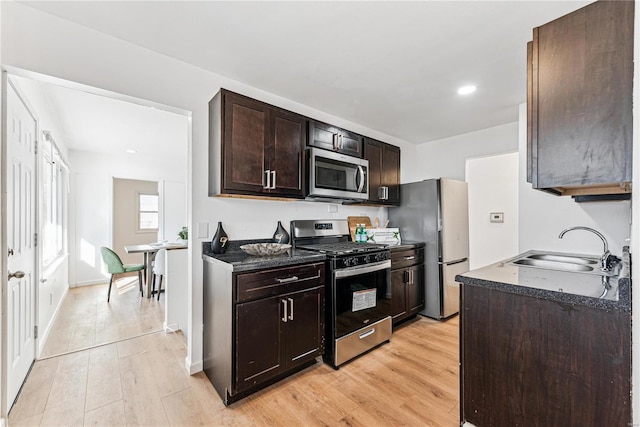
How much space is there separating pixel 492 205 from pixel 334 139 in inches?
106

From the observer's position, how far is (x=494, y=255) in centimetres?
396

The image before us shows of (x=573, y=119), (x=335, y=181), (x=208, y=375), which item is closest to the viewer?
(x=573, y=119)

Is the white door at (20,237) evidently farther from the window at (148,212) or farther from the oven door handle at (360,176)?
the window at (148,212)

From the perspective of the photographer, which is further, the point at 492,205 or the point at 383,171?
the point at 492,205

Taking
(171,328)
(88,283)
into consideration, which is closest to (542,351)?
(171,328)

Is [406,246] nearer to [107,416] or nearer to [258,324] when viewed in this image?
[258,324]

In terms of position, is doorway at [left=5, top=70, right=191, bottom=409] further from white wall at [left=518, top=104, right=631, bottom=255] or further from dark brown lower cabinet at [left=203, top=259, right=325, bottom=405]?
white wall at [left=518, top=104, right=631, bottom=255]

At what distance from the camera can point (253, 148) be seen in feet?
7.18

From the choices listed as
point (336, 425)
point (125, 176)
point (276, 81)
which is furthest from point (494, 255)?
point (125, 176)

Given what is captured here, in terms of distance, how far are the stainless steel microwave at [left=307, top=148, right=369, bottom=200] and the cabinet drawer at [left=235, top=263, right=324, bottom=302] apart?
2.40 feet

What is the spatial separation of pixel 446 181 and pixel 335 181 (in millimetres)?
1471

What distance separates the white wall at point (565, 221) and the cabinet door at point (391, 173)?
1322 millimetres

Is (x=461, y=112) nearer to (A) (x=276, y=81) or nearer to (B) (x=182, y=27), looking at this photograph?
(A) (x=276, y=81)

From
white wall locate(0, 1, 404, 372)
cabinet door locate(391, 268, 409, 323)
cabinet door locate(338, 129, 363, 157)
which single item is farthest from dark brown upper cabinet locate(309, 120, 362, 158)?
cabinet door locate(391, 268, 409, 323)
